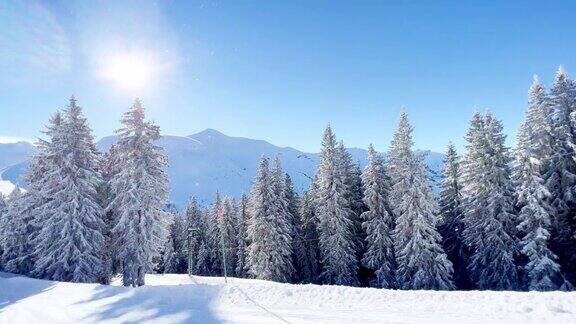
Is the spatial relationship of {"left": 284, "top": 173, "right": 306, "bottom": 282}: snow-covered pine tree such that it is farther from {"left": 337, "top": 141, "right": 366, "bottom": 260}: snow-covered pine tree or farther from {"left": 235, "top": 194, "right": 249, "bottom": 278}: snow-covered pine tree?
{"left": 235, "top": 194, "right": 249, "bottom": 278}: snow-covered pine tree

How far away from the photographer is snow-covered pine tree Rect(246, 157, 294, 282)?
4209 cm

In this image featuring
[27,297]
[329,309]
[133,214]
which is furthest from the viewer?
[133,214]

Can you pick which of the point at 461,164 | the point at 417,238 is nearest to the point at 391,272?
the point at 417,238

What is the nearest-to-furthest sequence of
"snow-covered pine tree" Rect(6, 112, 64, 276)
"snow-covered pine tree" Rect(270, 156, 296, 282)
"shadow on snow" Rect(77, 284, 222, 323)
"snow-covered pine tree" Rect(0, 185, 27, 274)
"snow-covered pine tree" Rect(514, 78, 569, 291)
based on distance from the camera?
"shadow on snow" Rect(77, 284, 222, 323)
"snow-covered pine tree" Rect(514, 78, 569, 291)
"snow-covered pine tree" Rect(6, 112, 64, 276)
"snow-covered pine tree" Rect(0, 185, 27, 274)
"snow-covered pine tree" Rect(270, 156, 296, 282)

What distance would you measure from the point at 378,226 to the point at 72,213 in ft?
82.4

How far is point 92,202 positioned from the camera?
31.5 meters

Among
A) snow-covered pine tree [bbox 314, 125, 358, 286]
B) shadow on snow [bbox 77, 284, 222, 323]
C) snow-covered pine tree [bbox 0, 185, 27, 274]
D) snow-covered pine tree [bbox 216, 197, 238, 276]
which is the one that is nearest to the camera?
shadow on snow [bbox 77, 284, 222, 323]

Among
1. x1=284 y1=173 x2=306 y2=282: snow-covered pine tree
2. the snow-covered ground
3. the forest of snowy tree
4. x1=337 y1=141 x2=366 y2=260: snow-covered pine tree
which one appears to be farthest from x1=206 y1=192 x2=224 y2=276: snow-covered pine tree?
the snow-covered ground

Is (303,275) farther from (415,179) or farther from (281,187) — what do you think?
(415,179)

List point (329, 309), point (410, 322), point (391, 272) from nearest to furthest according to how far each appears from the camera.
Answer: point (410, 322)
point (329, 309)
point (391, 272)

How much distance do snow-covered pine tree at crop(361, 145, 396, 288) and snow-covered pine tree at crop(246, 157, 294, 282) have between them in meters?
8.29

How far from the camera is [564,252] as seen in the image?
31.1 metres

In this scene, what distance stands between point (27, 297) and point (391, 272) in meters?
27.9

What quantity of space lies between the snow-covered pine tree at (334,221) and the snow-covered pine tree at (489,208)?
10.2 m
